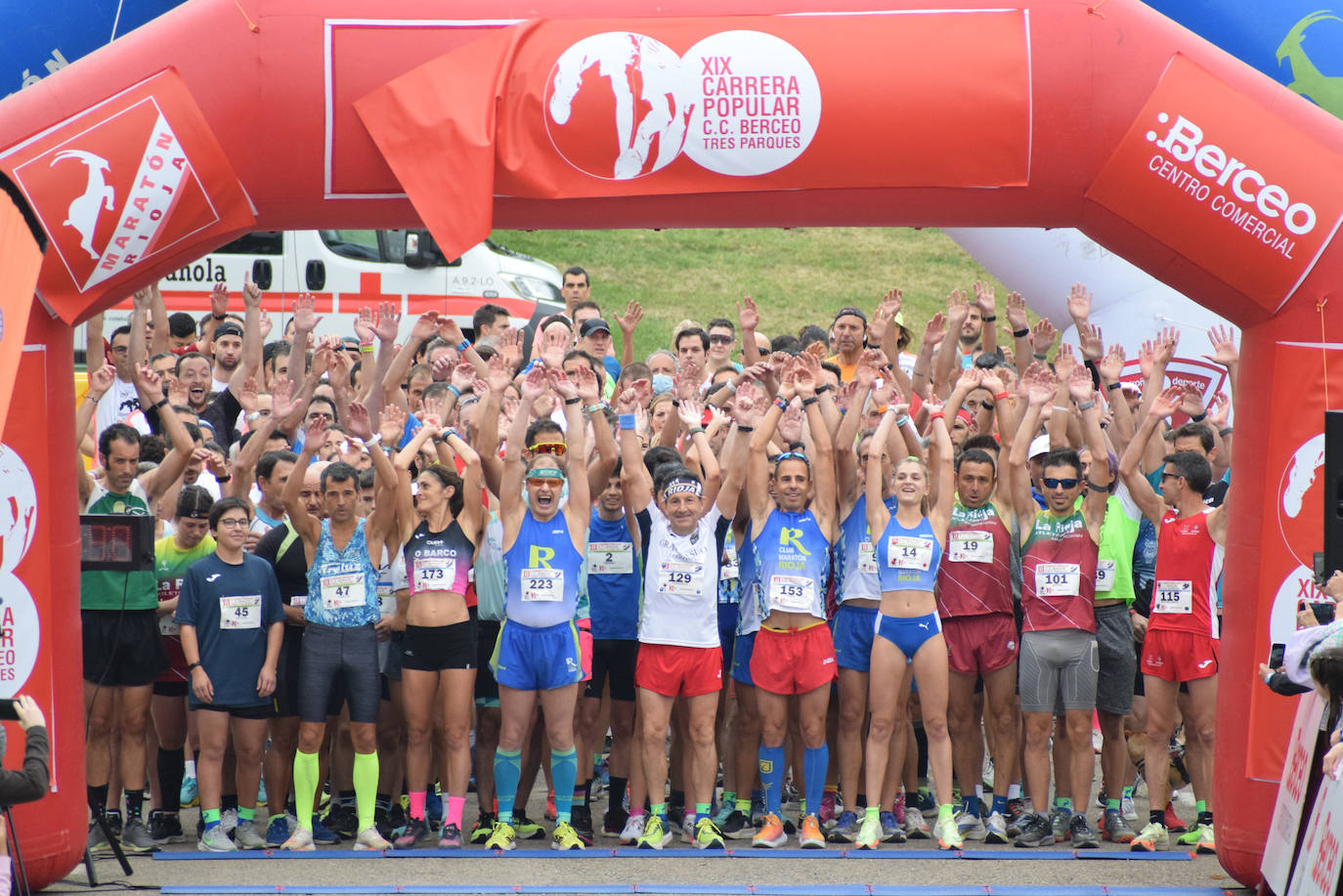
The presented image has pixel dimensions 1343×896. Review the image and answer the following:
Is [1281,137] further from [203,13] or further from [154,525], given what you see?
[154,525]

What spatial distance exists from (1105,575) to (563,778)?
117 inches

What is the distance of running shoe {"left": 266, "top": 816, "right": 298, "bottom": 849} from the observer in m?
7.82

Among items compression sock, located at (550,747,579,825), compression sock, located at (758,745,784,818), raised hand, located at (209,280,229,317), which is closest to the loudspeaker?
compression sock, located at (758,745,784,818)

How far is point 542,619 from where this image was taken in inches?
306

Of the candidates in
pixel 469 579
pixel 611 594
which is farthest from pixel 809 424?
pixel 469 579

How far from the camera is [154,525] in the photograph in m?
7.92

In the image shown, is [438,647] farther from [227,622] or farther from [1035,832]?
[1035,832]

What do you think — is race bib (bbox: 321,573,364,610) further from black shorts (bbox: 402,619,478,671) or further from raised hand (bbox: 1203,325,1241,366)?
raised hand (bbox: 1203,325,1241,366)

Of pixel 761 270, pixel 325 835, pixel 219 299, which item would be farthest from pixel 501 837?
pixel 761 270

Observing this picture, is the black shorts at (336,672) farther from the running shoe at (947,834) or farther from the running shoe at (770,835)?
the running shoe at (947,834)

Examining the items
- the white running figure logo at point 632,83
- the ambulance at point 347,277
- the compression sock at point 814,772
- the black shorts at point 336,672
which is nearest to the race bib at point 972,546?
the compression sock at point 814,772

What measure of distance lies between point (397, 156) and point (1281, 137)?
3.62m

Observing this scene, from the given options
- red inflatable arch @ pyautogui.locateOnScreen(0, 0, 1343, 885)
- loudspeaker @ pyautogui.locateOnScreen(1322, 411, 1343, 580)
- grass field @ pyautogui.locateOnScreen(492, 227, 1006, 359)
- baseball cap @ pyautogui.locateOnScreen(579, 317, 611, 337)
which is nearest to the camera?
loudspeaker @ pyautogui.locateOnScreen(1322, 411, 1343, 580)

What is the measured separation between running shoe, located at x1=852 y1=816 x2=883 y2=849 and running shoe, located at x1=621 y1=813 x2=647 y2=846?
3.55ft
